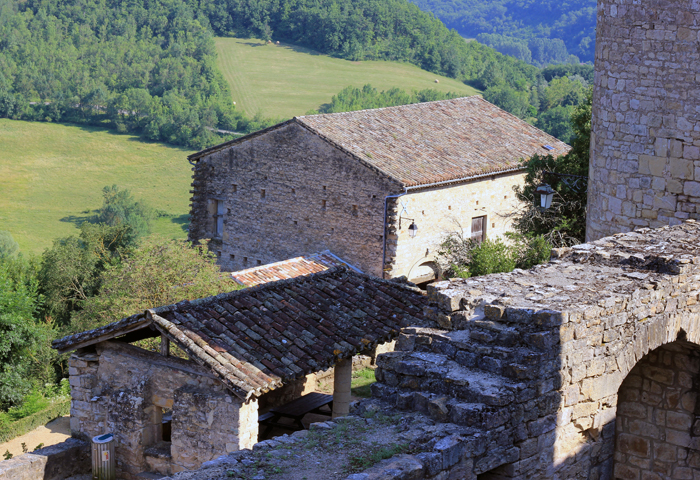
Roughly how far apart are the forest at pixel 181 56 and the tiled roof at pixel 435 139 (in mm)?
35065

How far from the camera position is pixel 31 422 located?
1397 centimetres

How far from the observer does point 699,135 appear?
9156 mm

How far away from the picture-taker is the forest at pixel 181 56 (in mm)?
68000

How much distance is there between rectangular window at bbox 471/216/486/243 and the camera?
21.0m

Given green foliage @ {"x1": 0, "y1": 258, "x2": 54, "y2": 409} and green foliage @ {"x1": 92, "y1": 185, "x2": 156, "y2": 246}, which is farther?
green foliage @ {"x1": 92, "y1": 185, "x2": 156, "y2": 246}

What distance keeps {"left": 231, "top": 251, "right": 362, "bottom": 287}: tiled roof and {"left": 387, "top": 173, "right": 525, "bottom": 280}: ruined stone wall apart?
52.7 inches

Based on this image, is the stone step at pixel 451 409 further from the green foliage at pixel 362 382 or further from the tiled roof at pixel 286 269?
the tiled roof at pixel 286 269

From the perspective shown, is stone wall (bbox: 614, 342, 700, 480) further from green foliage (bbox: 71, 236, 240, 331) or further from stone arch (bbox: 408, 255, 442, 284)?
stone arch (bbox: 408, 255, 442, 284)

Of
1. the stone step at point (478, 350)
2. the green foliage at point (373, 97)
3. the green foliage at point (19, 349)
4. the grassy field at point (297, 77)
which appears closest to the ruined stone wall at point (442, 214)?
the green foliage at point (19, 349)

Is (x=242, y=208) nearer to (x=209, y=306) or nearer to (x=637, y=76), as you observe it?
(x=209, y=306)

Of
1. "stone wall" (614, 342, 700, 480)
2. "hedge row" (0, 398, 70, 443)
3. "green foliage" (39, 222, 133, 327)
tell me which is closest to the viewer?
"stone wall" (614, 342, 700, 480)

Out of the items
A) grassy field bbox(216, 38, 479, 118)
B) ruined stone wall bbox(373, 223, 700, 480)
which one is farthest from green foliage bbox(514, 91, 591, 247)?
grassy field bbox(216, 38, 479, 118)

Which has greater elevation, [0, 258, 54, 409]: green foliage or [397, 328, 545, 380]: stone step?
[397, 328, 545, 380]: stone step

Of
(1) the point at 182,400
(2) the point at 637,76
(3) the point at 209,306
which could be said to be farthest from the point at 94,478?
(2) the point at 637,76
